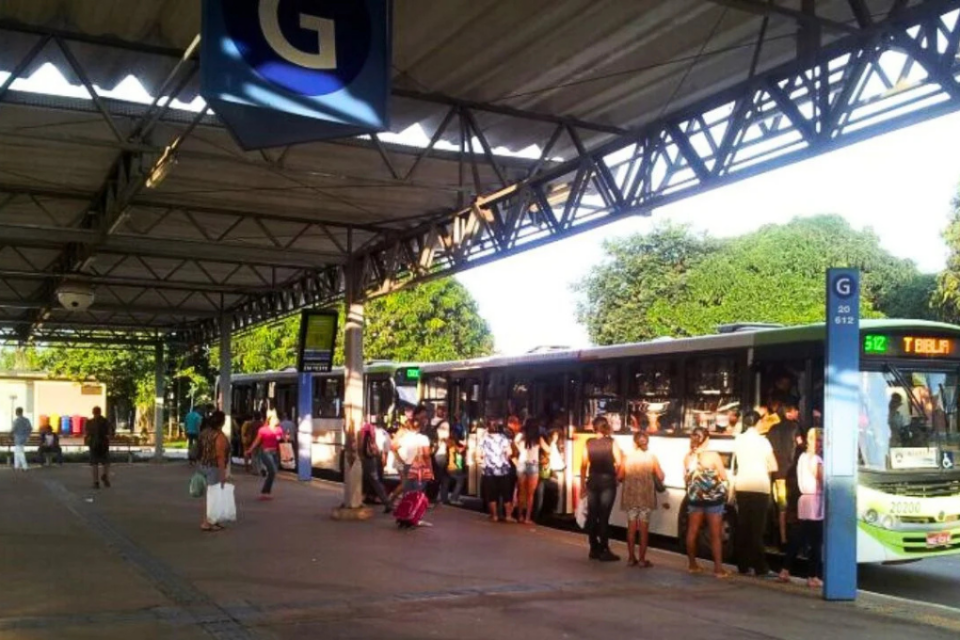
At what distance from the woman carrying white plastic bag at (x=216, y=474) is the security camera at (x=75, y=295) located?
5.45 meters

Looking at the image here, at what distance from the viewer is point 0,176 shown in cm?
1367

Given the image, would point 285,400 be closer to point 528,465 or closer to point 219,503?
point 528,465

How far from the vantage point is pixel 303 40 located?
22.8 feet

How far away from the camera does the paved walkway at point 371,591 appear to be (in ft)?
26.6

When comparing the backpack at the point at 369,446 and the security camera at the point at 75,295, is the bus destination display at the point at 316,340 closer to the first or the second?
the backpack at the point at 369,446

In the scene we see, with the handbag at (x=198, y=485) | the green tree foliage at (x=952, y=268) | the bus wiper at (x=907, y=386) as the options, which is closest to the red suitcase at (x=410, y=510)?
the handbag at (x=198, y=485)

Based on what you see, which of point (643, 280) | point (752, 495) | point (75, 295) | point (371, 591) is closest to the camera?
point (371, 591)

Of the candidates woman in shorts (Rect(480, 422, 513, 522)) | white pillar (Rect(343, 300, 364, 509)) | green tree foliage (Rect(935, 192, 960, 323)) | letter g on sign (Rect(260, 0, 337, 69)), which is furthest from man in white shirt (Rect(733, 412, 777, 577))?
green tree foliage (Rect(935, 192, 960, 323))

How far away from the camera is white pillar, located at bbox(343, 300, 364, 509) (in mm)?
15789


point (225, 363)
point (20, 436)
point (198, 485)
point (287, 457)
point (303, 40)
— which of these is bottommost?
point (287, 457)

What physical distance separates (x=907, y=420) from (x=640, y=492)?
3.24m

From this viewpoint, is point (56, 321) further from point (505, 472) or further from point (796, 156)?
point (796, 156)

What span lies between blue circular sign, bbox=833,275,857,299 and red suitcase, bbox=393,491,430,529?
7068 millimetres

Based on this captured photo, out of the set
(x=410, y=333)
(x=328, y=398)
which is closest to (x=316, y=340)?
(x=328, y=398)
